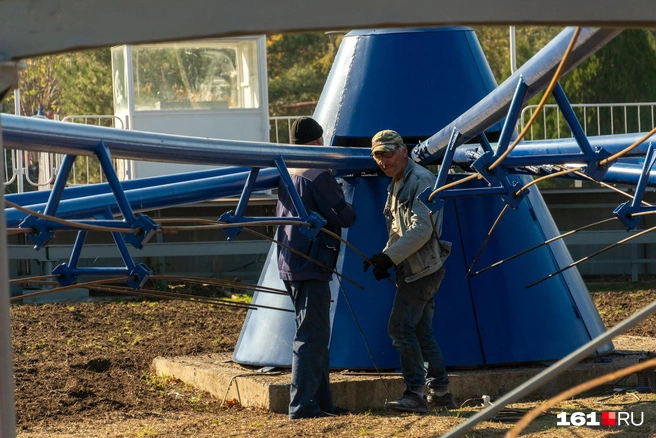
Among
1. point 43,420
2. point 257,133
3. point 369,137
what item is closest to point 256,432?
point 43,420

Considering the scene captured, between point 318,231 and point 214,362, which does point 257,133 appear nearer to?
point 214,362

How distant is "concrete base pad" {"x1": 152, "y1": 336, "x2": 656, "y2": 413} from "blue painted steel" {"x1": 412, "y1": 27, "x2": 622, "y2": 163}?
142cm

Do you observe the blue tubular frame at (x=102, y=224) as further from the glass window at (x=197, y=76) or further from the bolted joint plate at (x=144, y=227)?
the glass window at (x=197, y=76)

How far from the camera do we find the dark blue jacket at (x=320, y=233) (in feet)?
20.0

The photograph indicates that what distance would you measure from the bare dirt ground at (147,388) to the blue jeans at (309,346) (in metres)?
0.15

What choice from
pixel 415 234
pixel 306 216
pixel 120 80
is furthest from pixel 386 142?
pixel 120 80

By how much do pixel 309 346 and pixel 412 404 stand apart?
0.68 meters

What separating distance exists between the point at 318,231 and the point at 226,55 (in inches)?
353

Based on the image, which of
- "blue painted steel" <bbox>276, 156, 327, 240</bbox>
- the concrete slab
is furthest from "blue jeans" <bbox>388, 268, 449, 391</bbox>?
Answer: the concrete slab

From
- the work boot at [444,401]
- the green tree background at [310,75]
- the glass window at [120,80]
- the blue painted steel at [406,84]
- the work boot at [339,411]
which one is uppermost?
the green tree background at [310,75]

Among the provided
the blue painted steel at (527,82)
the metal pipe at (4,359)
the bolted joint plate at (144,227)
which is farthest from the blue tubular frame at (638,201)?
the metal pipe at (4,359)

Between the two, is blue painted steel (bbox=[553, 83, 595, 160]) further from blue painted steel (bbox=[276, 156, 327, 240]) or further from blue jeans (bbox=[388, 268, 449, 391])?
blue painted steel (bbox=[276, 156, 327, 240])

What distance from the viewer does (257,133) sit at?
555 inches

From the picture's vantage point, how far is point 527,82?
15.6 ft
